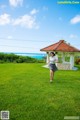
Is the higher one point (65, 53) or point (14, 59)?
point (65, 53)

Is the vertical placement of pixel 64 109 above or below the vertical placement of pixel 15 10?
below

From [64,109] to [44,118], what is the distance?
91cm

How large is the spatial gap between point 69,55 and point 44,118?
14.4 meters

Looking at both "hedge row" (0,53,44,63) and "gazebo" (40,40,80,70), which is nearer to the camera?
"gazebo" (40,40,80,70)

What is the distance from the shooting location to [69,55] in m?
18.4

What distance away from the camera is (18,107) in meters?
5.06

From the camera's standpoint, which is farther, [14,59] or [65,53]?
[14,59]

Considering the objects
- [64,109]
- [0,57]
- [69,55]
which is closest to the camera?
[64,109]

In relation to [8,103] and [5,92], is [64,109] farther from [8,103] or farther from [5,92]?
[5,92]

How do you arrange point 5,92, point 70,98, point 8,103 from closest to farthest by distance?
point 8,103, point 70,98, point 5,92

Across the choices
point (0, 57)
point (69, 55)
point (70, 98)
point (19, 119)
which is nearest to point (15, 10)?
point (19, 119)

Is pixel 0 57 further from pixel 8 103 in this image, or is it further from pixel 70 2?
pixel 70 2

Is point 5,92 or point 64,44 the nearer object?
point 5,92

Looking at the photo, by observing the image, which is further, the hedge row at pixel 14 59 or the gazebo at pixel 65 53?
the hedge row at pixel 14 59
